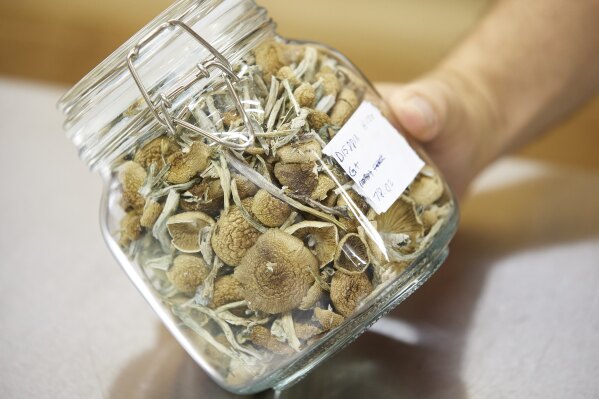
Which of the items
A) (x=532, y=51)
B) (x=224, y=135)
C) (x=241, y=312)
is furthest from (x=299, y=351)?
(x=532, y=51)

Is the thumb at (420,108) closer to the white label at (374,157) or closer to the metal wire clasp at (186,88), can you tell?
the white label at (374,157)

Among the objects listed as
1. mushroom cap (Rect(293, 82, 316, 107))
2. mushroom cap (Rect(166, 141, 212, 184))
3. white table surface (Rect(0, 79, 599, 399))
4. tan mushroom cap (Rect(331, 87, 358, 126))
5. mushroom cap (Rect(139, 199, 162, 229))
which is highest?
mushroom cap (Rect(166, 141, 212, 184))

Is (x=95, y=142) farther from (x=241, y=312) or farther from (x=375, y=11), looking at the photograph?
(x=375, y=11)

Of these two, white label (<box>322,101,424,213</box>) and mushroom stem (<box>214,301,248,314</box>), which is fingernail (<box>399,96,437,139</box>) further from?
mushroom stem (<box>214,301,248,314</box>)

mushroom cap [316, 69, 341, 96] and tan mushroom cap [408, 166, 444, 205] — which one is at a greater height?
mushroom cap [316, 69, 341, 96]

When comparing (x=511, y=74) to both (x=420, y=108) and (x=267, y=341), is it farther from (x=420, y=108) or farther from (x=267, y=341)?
(x=267, y=341)

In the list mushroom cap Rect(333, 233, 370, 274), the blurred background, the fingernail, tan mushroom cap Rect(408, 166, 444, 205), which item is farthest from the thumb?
the blurred background
